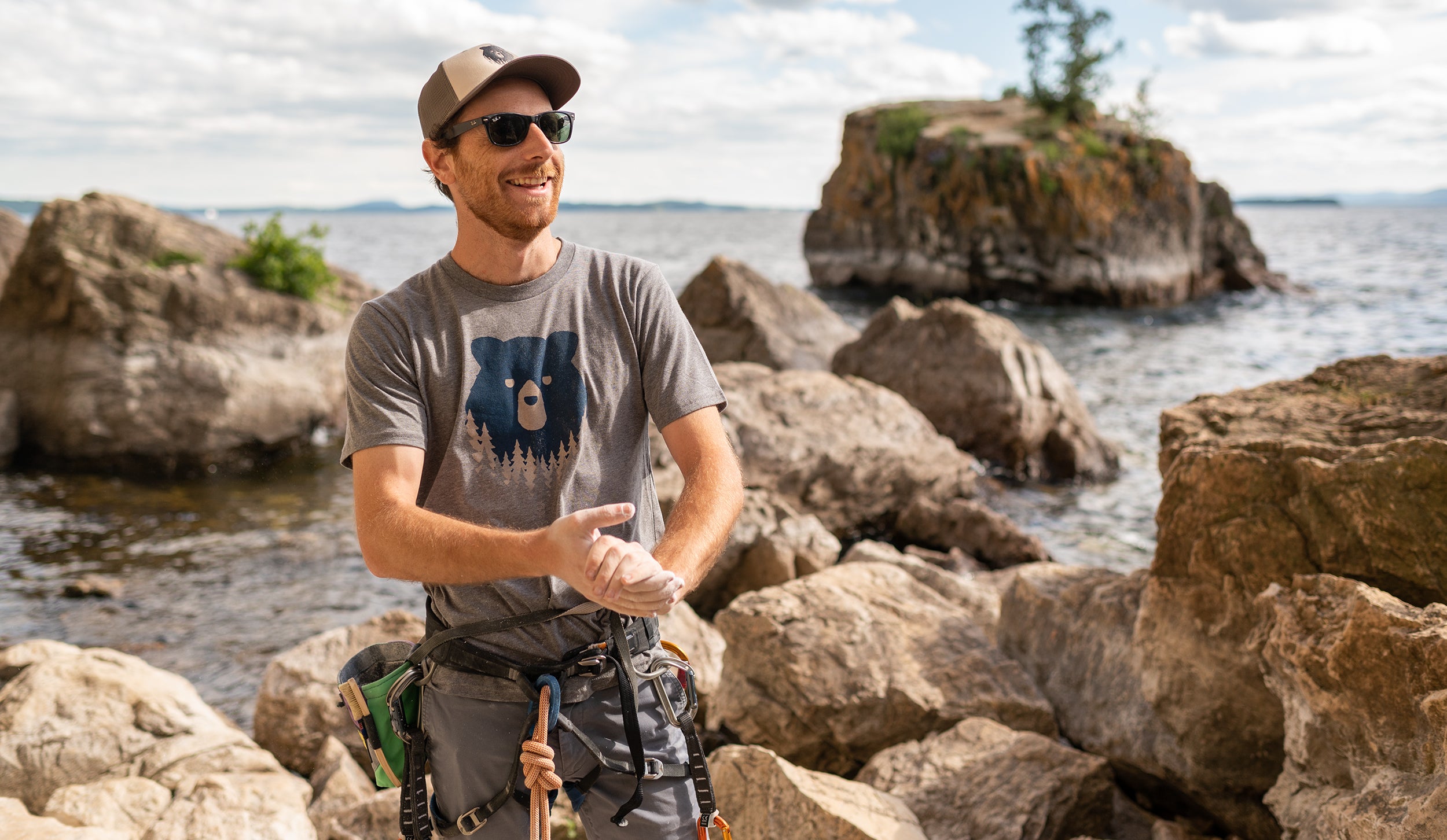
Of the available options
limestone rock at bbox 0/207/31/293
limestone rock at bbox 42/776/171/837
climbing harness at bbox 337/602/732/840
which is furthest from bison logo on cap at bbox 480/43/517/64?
limestone rock at bbox 0/207/31/293

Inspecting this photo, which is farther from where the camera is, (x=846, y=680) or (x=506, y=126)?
(x=846, y=680)

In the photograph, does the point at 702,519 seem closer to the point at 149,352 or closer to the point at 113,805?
the point at 113,805

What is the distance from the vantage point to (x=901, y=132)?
47688 mm

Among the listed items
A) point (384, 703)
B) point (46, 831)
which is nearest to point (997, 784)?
point (384, 703)

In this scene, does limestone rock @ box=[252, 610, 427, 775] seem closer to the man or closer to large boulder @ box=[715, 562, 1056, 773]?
large boulder @ box=[715, 562, 1056, 773]

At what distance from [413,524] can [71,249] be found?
16.5 metres

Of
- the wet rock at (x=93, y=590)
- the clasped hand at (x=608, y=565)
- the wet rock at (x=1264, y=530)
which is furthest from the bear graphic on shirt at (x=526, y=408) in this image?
the wet rock at (x=93, y=590)

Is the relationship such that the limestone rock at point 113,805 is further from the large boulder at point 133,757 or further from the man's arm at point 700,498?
the man's arm at point 700,498

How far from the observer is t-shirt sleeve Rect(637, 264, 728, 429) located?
2760 mm

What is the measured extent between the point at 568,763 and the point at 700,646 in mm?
4080

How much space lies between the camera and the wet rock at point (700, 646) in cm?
633

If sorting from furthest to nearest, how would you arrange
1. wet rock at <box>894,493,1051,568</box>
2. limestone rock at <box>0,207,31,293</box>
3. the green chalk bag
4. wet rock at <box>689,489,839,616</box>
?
limestone rock at <box>0,207,31,293</box> → wet rock at <box>894,493,1051,568</box> → wet rock at <box>689,489,839,616</box> → the green chalk bag

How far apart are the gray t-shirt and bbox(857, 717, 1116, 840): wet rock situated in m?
2.45

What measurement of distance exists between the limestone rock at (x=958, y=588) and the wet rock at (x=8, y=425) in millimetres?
12840
